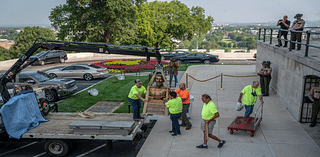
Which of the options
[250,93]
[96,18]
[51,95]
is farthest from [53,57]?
[250,93]

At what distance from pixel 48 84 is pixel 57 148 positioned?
7.42m

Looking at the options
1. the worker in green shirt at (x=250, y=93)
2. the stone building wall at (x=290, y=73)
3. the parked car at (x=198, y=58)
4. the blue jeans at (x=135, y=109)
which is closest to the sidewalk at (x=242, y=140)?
the stone building wall at (x=290, y=73)

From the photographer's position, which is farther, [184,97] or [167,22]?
[167,22]

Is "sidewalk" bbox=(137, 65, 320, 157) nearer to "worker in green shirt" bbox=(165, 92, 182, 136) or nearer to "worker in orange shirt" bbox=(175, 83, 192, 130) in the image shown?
"worker in orange shirt" bbox=(175, 83, 192, 130)

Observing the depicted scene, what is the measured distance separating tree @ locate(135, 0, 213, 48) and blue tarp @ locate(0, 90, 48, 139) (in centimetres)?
2919

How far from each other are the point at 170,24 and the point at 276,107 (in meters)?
29.2

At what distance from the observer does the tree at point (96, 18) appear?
3278 centimetres

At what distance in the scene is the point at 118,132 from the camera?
8016mm

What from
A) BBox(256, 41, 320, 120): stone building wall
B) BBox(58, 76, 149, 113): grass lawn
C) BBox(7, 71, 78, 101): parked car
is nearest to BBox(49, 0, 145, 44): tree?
BBox(58, 76, 149, 113): grass lawn

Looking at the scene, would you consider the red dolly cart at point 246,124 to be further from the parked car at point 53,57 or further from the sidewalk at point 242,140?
the parked car at point 53,57

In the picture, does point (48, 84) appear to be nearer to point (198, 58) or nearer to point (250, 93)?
point (250, 93)

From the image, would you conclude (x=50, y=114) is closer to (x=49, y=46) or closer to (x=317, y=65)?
(x=49, y=46)

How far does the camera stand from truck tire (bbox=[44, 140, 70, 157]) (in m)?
8.35

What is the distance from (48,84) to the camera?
15.1 metres
